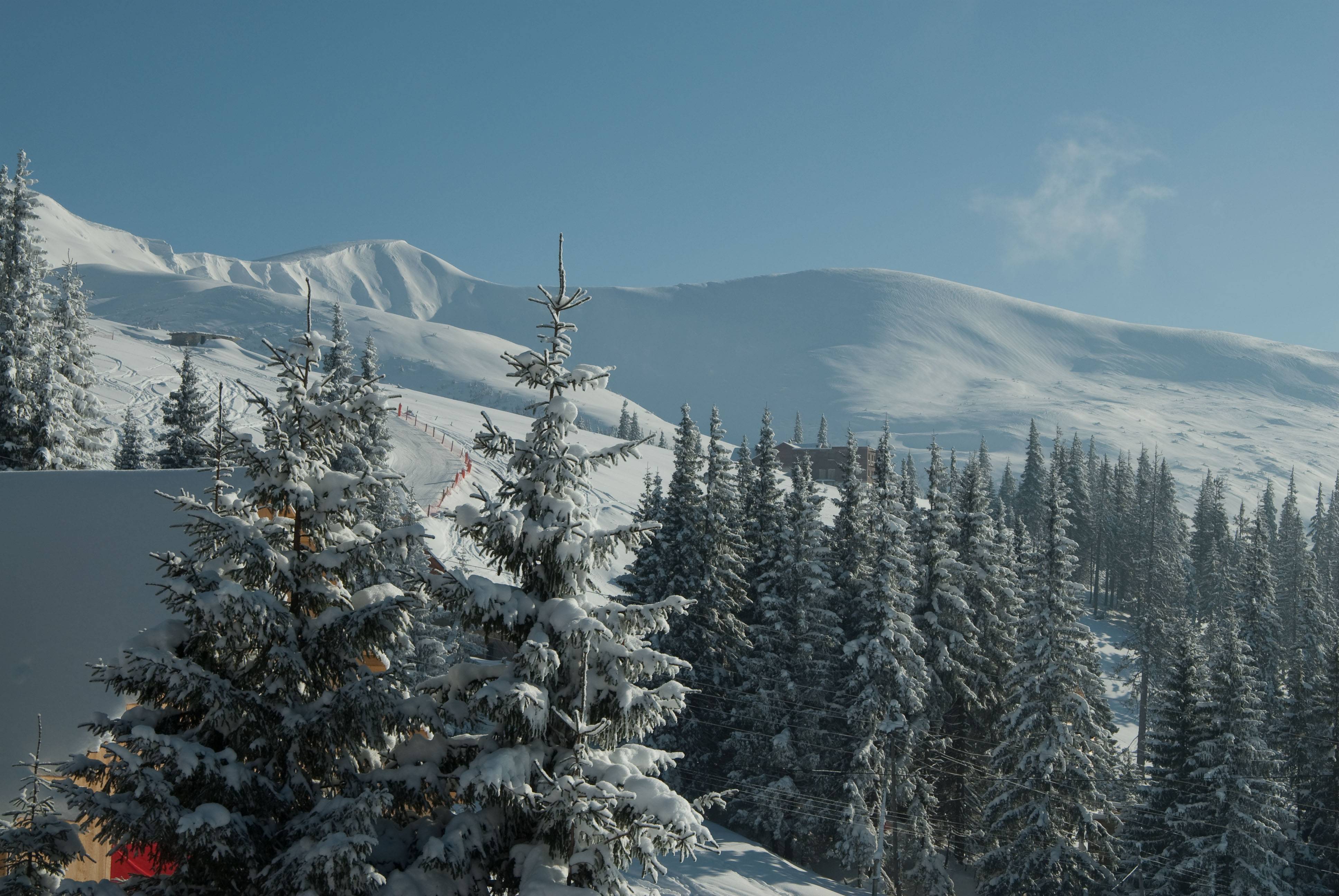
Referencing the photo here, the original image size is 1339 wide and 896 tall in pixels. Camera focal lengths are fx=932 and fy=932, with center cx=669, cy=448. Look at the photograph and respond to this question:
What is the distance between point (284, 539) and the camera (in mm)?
9875

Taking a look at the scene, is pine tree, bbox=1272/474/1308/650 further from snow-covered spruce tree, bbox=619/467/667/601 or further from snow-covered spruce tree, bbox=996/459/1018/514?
snow-covered spruce tree, bbox=619/467/667/601

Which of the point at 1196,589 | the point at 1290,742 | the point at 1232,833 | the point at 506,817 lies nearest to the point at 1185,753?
the point at 1232,833

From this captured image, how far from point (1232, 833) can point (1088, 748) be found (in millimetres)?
4654

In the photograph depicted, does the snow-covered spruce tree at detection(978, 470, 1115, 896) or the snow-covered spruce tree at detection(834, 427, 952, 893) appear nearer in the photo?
the snow-covered spruce tree at detection(978, 470, 1115, 896)

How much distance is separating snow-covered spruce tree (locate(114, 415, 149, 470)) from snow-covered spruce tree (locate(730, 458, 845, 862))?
31281 mm

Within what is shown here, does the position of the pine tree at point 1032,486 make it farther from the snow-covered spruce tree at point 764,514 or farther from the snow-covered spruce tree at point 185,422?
the snow-covered spruce tree at point 185,422

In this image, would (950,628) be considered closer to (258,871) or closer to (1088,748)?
(1088,748)

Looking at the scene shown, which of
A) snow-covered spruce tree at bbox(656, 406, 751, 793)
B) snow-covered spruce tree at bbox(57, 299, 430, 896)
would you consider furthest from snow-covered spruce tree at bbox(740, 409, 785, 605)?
snow-covered spruce tree at bbox(57, 299, 430, 896)

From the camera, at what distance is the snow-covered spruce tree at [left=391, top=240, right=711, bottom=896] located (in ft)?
27.7

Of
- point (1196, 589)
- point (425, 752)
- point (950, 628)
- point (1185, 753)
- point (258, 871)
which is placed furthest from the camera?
point (1196, 589)

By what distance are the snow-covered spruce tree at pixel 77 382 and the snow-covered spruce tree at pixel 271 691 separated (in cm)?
3041

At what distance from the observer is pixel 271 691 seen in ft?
30.4

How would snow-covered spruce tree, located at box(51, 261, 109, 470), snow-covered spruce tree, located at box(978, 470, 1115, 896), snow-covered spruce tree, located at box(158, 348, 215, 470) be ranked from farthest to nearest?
snow-covered spruce tree, located at box(158, 348, 215, 470) → snow-covered spruce tree, located at box(51, 261, 109, 470) → snow-covered spruce tree, located at box(978, 470, 1115, 896)

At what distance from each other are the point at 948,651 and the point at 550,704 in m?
27.0
